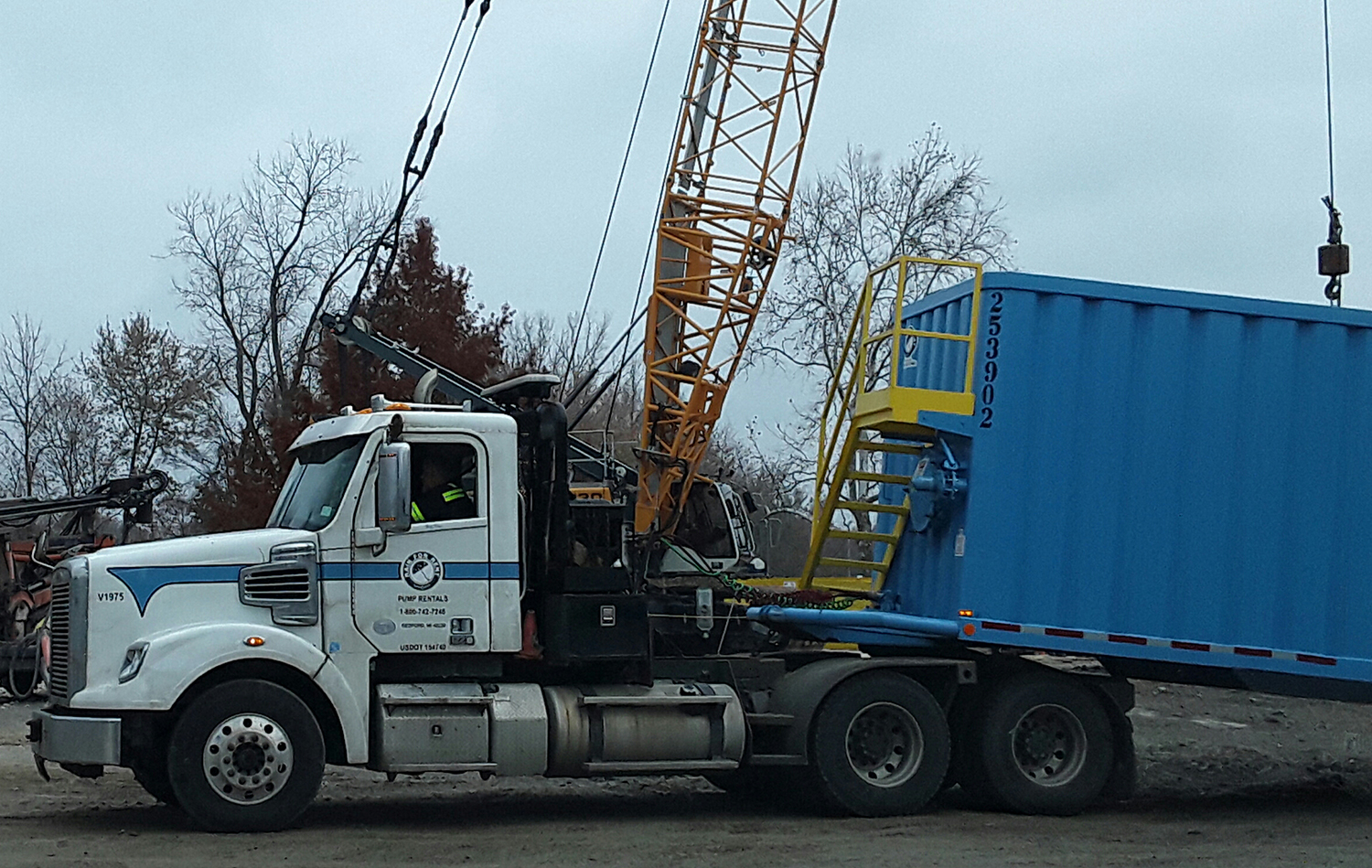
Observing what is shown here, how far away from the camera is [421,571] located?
34.2 feet

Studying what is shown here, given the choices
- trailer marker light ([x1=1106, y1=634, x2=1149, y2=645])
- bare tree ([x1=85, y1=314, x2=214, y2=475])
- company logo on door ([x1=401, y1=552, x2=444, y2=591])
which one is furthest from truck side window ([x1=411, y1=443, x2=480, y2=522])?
bare tree ([x1=85, y1=314, x2=214, y2=475])

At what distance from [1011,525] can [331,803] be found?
5.49 m

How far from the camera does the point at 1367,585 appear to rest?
11602 millimetres

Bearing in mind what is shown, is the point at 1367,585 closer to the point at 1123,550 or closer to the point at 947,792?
the point at 1123,550

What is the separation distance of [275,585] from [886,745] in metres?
4.54

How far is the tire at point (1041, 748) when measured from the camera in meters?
11.6

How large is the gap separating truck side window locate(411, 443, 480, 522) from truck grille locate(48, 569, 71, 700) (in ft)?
7.68

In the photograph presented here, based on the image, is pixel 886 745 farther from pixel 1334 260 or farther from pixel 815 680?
pixel 1334 260

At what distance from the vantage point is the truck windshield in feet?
34.5

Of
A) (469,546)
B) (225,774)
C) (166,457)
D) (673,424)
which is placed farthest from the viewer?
(166,457)

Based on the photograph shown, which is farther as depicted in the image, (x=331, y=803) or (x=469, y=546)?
(x=331, y=803)

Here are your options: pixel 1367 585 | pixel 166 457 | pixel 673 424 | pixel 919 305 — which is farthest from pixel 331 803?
pixel 166 457

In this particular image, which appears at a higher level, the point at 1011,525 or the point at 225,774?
the point at 1011,525

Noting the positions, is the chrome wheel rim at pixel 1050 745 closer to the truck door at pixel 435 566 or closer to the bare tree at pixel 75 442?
the truck door at pixel 435 566
